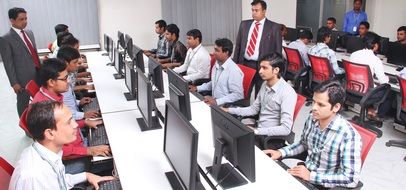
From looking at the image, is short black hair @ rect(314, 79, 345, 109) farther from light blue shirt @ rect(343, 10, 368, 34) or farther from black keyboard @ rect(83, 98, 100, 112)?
light blue shirt @ rect(343, 10, 368, 34)

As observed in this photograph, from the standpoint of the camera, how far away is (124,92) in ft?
11.8

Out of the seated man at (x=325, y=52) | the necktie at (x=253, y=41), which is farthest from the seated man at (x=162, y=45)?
the seated man at (x=325, y=52)

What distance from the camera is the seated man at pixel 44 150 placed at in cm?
145

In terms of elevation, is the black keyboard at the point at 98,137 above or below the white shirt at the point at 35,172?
below

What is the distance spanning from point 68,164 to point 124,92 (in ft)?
4.72

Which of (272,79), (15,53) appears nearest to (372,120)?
(272,79)

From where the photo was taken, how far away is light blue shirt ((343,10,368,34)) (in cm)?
704

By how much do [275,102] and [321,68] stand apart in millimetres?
2201

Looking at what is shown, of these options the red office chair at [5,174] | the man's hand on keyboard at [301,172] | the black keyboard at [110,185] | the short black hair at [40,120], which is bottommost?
the black keyboard at [110,185]

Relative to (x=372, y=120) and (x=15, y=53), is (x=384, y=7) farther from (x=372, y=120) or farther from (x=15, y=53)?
(x=15, y=53)

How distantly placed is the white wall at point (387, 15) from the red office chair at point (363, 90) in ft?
14.7

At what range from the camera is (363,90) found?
3953 mm

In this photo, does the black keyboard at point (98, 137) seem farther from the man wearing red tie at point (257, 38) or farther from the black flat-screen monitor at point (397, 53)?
the black flat-screen monitor at point (397, 53)

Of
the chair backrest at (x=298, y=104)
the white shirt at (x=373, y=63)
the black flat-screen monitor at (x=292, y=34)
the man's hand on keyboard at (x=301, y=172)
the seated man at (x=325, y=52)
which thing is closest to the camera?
the man's hand on keyboard at (x=301, y=172)
